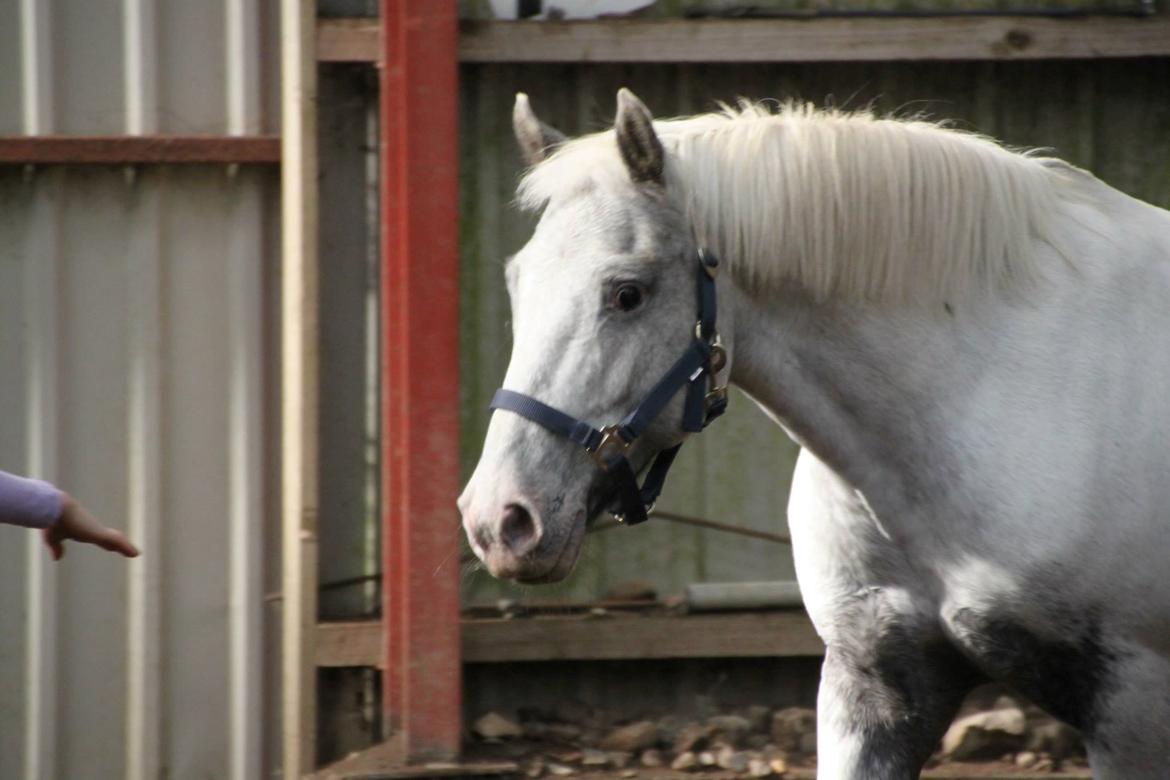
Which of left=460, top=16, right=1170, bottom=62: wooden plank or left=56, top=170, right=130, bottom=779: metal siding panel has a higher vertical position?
left=460, top=16, right=1170, bottom=62: wooden plank

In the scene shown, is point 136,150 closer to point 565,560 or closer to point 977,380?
point 565,560

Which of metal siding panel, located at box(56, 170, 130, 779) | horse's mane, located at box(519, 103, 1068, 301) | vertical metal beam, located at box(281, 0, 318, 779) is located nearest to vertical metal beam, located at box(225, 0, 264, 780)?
vertical metal beam, located at box(281, 0, 318, 779)

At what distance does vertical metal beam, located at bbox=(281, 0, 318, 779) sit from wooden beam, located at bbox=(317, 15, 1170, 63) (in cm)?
48

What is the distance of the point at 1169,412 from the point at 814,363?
2.00ft

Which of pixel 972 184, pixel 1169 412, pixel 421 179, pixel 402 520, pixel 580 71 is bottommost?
pixel 402 520

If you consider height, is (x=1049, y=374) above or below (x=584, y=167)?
below

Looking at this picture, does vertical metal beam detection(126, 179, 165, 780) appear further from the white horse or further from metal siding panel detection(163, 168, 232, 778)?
the white horse

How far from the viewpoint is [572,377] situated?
2367mm

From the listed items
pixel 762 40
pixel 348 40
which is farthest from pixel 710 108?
pixel 348 40

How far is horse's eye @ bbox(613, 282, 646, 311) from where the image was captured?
2.40 m

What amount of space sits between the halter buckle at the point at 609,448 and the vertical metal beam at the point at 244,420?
222 cm

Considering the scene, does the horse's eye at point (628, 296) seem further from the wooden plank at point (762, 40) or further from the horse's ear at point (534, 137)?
the wooden plank at point (762, 40)

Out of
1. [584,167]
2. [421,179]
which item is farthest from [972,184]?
[421,179]

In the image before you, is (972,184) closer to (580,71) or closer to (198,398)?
(580,71)
